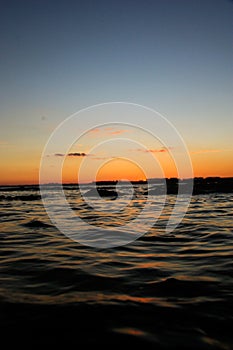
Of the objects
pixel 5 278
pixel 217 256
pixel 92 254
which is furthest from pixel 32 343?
pixel 217 256

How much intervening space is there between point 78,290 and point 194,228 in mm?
7410

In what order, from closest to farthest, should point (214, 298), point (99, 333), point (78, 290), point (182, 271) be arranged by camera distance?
point (99, 333) → point (214, 298) → point (78, 290) → point (182, 271)

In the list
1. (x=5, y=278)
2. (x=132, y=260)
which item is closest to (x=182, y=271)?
(x=132, y=260)

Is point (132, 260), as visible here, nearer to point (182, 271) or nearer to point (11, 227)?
point (182, 271)

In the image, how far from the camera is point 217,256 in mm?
7562

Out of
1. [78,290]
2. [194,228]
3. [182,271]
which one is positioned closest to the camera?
[78,290]

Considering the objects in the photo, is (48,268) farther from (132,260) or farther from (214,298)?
(214,298)

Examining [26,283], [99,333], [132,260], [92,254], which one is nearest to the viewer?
[99,333]

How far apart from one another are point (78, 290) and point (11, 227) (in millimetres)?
8205

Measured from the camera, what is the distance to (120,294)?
17.0 feet

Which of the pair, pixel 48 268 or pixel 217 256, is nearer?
pixel 48 268

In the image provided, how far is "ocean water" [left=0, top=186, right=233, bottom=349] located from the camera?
3.79 m

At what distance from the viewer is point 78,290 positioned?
5387mm

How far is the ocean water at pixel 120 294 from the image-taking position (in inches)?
149
